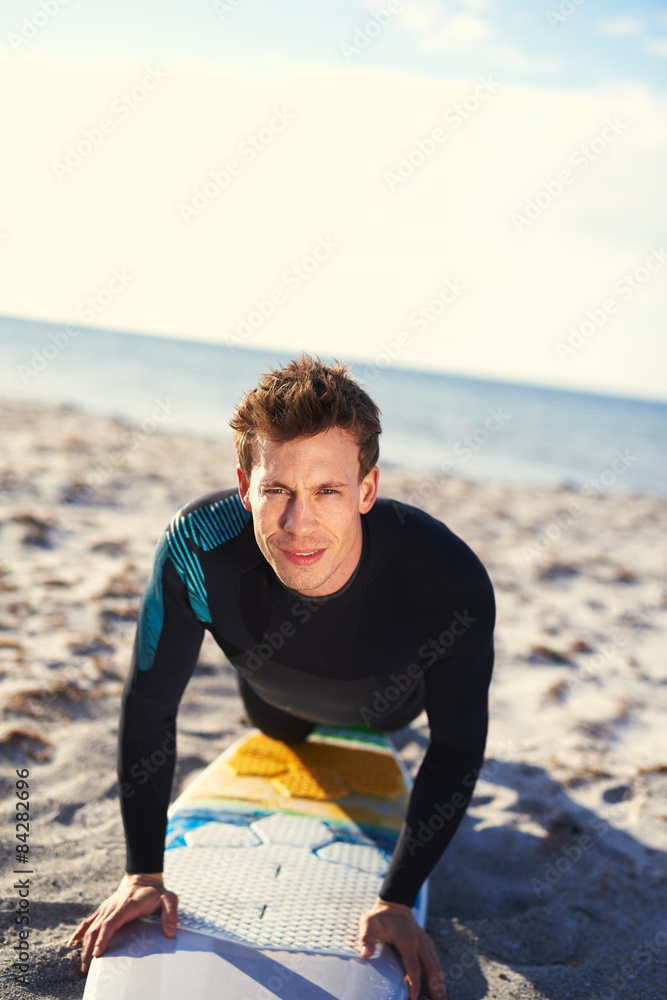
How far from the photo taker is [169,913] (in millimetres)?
2035

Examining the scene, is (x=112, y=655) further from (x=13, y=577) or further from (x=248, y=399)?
(x=248, y=399)

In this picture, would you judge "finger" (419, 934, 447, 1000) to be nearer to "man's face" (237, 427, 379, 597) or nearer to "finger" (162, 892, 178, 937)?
"finger" (162, 892, 178, 937)

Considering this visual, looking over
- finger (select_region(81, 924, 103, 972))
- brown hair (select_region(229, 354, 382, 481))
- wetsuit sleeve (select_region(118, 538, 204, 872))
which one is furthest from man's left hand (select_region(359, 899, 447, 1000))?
brown hair (select_region(229, 354, 382, 481))

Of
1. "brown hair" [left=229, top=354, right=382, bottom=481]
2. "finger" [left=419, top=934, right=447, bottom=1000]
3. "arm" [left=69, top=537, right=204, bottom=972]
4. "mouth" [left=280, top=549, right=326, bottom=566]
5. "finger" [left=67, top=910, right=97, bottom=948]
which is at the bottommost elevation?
"finger" [left=67, top=910, right=97, bottom=948]

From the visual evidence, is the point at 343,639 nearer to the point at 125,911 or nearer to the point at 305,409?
the point at 305,409

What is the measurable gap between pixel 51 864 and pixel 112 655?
4.68ft

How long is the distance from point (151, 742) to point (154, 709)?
9cm

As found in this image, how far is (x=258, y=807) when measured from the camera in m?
2.65

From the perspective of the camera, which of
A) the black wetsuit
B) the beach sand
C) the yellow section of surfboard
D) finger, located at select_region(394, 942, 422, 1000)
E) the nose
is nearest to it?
the nose

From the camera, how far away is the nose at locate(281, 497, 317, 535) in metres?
1.83

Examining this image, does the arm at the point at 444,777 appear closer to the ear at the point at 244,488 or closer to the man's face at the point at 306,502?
the man's face at the point at 306,502

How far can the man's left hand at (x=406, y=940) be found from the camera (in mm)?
1973

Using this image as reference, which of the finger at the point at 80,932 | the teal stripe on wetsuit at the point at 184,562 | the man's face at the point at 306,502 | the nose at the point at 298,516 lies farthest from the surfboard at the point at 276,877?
the nose at the point at 298,516

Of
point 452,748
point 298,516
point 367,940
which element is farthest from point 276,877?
point 298,516
